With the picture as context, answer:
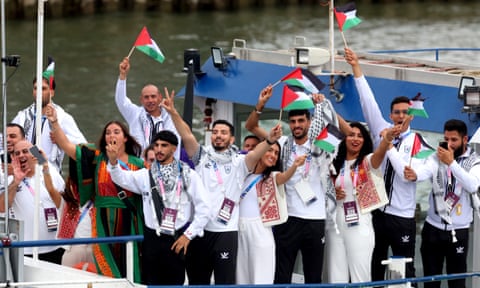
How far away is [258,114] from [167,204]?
3.67ft

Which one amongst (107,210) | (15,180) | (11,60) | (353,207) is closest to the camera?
(11,60)

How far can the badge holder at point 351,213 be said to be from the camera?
10.4 metres

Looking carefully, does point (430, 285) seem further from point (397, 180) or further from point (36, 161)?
point (36, 161)

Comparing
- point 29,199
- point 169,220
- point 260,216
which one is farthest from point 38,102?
point 260,216

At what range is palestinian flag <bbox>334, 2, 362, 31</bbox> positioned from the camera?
1176cm

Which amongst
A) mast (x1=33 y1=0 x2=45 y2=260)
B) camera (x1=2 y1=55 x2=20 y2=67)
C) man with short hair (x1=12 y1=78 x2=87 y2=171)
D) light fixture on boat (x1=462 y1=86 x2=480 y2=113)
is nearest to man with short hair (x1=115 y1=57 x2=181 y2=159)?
man with short hair (x1=12 y1=78 x2=87 y2=171)

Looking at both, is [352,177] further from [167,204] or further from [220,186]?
[167,204]

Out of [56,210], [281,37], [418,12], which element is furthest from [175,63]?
[56,210]

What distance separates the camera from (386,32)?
40625 millimetres

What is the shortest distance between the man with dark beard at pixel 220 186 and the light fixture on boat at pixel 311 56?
1383 mm

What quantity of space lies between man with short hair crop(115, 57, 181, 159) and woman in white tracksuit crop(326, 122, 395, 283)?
1985mm

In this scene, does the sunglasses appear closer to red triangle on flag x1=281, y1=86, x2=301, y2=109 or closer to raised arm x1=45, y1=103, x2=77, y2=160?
red triangle on flag x1=281, y1=86, x2=301, y2=109

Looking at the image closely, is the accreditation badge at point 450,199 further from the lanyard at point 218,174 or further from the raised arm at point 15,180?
the raised arm at point 15,180

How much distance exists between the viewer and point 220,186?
1010 cm
